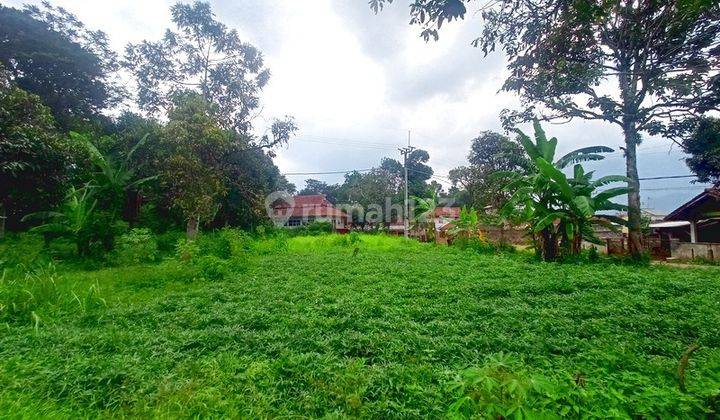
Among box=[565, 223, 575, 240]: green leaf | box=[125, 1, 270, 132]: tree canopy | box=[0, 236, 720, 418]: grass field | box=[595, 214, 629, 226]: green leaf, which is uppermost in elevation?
box=[125, 1, 270, 132]: tree canopy

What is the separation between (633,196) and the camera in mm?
8812

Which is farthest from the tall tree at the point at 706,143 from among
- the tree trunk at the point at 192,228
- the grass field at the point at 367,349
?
the tree trunk at the point at 192,228

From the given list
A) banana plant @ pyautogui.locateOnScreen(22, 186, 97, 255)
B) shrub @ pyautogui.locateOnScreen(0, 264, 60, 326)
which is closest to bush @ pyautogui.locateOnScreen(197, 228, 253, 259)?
banana plant @ pyautogui.locateOnScreen(22, 186, 97, 255)

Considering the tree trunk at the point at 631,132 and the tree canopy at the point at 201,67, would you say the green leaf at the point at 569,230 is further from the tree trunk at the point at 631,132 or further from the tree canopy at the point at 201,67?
the tree canopy at the point at 201,67

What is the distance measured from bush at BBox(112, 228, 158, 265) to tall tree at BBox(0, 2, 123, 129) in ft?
33.4

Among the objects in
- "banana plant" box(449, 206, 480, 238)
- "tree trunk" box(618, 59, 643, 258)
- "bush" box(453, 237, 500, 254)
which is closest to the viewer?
"tree trunk" box(618, 59, 643, 258)

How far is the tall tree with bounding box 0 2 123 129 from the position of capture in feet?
50.9

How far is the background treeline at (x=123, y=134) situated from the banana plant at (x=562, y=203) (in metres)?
10.1

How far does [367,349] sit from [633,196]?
9.65m

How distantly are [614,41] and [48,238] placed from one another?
1595 cm

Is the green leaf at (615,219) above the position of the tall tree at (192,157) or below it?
below

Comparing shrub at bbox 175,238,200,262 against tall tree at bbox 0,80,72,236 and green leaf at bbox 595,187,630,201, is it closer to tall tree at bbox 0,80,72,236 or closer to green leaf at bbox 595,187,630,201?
tall tree at bbox 0,80,72,236

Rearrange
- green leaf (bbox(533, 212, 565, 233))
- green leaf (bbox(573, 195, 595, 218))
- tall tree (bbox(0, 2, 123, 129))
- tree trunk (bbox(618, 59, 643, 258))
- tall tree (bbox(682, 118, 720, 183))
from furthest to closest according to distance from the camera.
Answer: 1. tall tree (bbox(0, 2, 123, 129))
2. tall tree (bbox(682, 118, 720, 183))
3. tree trunk (bbox(618, 59, 643, 258))
4. green leaf (bbox(533, 212, 565, 233))
5. green leaf (bbox(573, 195, 595, 218))

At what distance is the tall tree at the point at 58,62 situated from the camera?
50.9 feet
